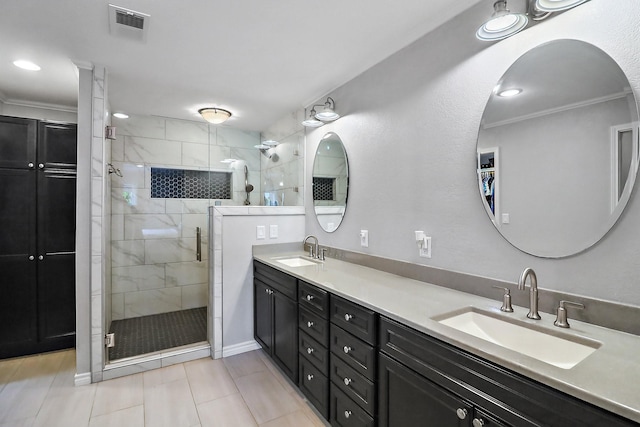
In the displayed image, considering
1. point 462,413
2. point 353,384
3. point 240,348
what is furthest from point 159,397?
point 462,413

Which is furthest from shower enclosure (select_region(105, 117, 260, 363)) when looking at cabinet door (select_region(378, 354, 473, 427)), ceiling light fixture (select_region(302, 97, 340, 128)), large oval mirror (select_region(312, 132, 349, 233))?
cabinet door (select_region(378, 354, 473, 427))

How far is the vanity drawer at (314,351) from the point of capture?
1868 millimetres

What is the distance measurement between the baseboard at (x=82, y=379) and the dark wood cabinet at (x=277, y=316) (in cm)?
133

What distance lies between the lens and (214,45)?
2.14 m

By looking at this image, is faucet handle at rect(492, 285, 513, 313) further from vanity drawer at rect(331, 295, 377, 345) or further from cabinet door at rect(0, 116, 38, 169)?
cabinet door at rect(0, 116, 38, 169)

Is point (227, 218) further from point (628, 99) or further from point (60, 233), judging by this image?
point (628, 99)

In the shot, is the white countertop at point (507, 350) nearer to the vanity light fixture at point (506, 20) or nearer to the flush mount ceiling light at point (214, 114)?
the vanity light fixture at point (506, 20)

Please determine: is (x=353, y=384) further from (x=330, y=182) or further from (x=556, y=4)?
(x=556, y=4)

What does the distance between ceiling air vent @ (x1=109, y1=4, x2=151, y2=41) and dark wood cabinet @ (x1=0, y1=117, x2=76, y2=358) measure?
1.40 metres

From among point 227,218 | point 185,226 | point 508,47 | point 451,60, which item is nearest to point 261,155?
point 185,226

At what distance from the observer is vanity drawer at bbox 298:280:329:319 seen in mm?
1874

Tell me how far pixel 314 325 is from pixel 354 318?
1.49ft

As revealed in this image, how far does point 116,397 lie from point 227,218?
1577 millimetres

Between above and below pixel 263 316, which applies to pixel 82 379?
below
